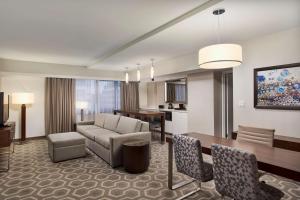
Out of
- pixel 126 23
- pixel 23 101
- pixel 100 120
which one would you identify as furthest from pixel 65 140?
pixel 126 23

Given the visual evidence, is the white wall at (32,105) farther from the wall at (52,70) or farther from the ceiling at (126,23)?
the ceiling at (126,23)

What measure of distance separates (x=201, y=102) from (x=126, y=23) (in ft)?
10.1

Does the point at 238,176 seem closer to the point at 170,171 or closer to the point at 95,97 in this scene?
the point at 170,171

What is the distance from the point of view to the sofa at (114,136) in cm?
354

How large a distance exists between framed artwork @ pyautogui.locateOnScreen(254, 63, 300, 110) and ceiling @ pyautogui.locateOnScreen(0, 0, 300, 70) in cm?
61

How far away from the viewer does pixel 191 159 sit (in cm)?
221

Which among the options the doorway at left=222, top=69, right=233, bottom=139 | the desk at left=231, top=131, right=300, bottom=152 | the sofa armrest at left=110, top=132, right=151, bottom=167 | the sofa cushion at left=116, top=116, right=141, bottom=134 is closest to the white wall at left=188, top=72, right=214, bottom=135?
the doorway at left=222, top=69, right=233, bottom=139

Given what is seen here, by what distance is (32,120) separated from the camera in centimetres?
598

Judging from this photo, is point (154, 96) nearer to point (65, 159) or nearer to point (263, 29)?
point (65, 159)

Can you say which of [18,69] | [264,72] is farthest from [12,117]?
[264,72]

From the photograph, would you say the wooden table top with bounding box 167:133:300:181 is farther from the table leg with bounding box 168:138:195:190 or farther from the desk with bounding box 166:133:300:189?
A: the table leg with bounding box 168:138:195:190

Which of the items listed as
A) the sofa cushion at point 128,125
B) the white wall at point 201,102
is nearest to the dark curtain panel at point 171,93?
the white wall at point 201,102

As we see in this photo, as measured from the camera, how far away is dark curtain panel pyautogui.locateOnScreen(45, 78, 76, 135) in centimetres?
606

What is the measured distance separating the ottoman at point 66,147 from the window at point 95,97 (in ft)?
7.62
